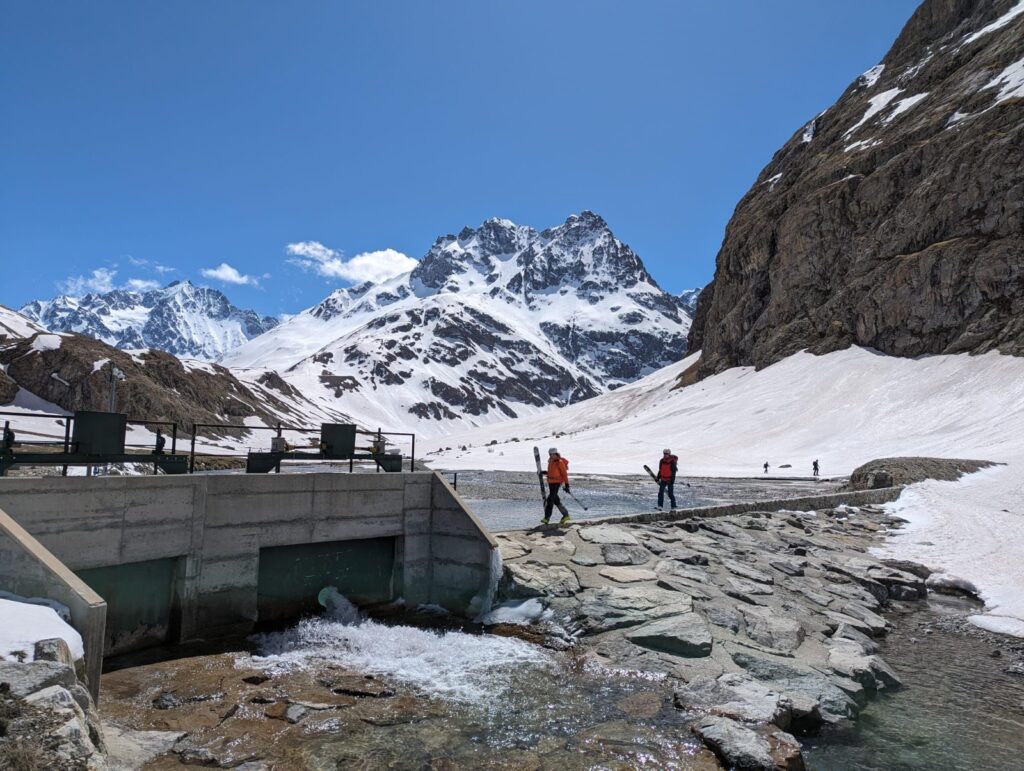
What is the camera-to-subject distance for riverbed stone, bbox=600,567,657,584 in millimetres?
15305

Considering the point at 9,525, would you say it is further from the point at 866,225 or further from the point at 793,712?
the point at 866,225

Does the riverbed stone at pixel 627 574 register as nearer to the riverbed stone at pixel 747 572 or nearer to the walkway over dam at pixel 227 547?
the riverbed stone at pixel 747 572

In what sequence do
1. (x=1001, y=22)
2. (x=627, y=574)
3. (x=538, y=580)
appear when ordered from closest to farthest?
(x=538, y=580)
(x=627, y=574)
(x=1001, y=22)

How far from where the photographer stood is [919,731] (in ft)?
33.2

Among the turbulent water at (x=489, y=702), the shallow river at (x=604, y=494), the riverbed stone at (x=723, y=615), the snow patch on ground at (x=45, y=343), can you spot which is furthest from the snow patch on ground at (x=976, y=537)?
the snow patch on ground at (x=45, y=343)

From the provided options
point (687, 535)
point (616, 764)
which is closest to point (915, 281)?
point (687, 535)

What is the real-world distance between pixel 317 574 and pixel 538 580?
5.26 m

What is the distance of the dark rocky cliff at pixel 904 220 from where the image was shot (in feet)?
263

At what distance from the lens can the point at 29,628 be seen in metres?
7.86

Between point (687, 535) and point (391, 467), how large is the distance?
9.00 meters

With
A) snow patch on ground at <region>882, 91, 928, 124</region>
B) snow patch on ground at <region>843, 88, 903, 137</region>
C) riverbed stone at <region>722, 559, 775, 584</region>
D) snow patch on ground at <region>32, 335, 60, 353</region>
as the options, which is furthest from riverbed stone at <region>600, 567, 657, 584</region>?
snow patch on ground at <region>32, 335, 60, 353</region>

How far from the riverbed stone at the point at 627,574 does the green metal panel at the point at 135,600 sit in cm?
952

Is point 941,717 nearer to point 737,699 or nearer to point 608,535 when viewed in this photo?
point 737,699

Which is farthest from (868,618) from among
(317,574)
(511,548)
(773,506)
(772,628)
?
(317,574)
